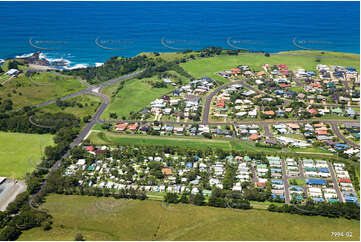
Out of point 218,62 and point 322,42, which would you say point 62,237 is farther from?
point 322,42

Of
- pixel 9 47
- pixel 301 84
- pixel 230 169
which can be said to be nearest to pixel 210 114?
pixel 230 169
